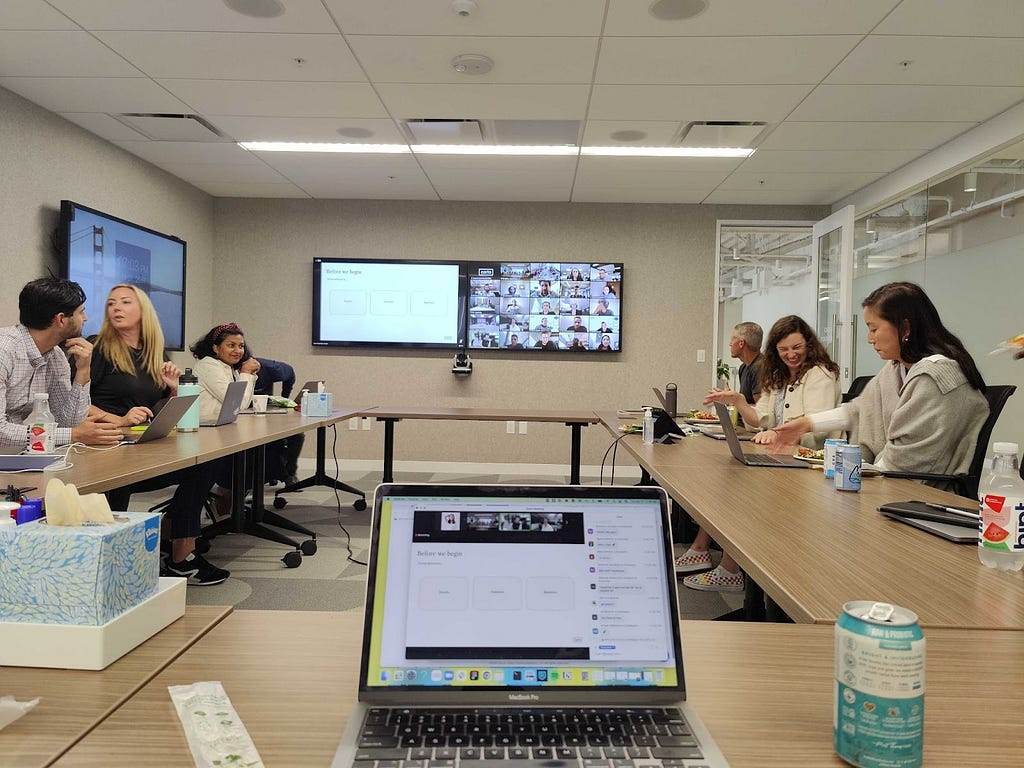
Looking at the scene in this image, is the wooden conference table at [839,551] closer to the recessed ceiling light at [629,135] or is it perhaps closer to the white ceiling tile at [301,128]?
the recessed ceiling light at [629,135]

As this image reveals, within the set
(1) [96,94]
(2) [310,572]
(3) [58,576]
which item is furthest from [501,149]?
(3) [58,576]

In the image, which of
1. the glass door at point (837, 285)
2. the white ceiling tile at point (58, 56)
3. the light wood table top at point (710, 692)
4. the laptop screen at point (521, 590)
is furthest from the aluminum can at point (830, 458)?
the white ceiling tile at point (58, 56)

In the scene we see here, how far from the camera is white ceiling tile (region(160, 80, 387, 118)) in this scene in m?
3.79

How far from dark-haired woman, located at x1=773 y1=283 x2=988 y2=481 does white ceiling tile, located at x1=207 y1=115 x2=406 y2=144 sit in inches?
123

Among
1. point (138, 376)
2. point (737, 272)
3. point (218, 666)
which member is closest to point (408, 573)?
point (218, 666)

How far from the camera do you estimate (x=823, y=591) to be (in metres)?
1.06

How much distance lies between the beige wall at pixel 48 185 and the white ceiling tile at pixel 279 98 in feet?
2.99

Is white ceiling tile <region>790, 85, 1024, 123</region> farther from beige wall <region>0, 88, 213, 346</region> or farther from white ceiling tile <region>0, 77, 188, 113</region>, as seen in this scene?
beige wall <region>0, 88, 213, 346</region>

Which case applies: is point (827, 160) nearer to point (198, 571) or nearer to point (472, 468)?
point (472, 468)

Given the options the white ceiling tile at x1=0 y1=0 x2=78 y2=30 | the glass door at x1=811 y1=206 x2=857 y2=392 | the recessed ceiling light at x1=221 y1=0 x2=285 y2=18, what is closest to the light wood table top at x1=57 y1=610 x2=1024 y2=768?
the recessed ceiling light at x1=221 y1=0 x2=285 y2=18

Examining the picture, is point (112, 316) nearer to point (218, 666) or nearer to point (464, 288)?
point (218, 666)

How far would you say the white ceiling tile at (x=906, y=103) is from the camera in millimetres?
3664

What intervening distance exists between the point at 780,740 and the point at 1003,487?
917 millimetres

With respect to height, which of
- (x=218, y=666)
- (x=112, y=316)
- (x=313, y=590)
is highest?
(x=112, y=316)
